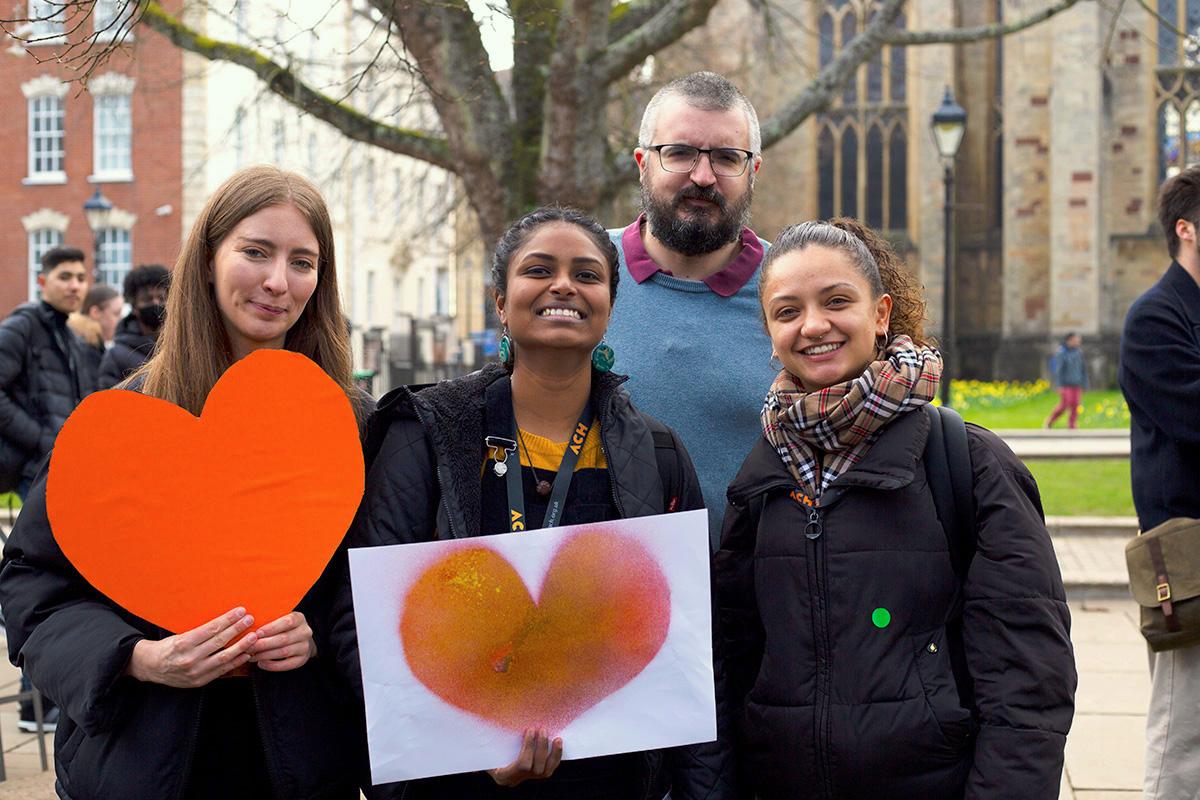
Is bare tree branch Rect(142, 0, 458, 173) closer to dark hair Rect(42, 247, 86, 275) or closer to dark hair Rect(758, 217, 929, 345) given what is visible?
dark hair Rect(42, 247, 86, 275)

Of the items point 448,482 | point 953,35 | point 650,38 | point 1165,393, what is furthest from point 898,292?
point 953,35

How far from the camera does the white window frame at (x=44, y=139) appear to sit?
3174 cm

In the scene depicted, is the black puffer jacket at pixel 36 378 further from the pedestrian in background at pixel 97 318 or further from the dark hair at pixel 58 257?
the pedestrian in background at pixel 97 318

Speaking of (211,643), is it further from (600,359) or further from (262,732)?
(600,359)

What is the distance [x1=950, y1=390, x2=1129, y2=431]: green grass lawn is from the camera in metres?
22.6

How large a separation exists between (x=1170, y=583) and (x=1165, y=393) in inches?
21.2

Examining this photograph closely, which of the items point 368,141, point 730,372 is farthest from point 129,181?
point 730,372

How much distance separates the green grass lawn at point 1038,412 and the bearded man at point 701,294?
18.3 meters

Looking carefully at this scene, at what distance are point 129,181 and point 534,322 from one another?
3051cm

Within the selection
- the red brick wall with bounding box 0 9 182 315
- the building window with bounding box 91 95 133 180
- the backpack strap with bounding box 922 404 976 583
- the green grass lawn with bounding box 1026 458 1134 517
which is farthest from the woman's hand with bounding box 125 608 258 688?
the building window with bounding box 91 95 133 180

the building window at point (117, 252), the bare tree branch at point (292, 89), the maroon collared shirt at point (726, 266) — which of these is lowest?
the maroon collared shirt at point (726, 266)

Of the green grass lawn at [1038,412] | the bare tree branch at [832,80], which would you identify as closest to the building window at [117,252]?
the green grass lawn at [1038,412]

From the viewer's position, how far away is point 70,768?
2.46 meters

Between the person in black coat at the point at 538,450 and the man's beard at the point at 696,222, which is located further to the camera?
the man's beard at the point at 696,222
